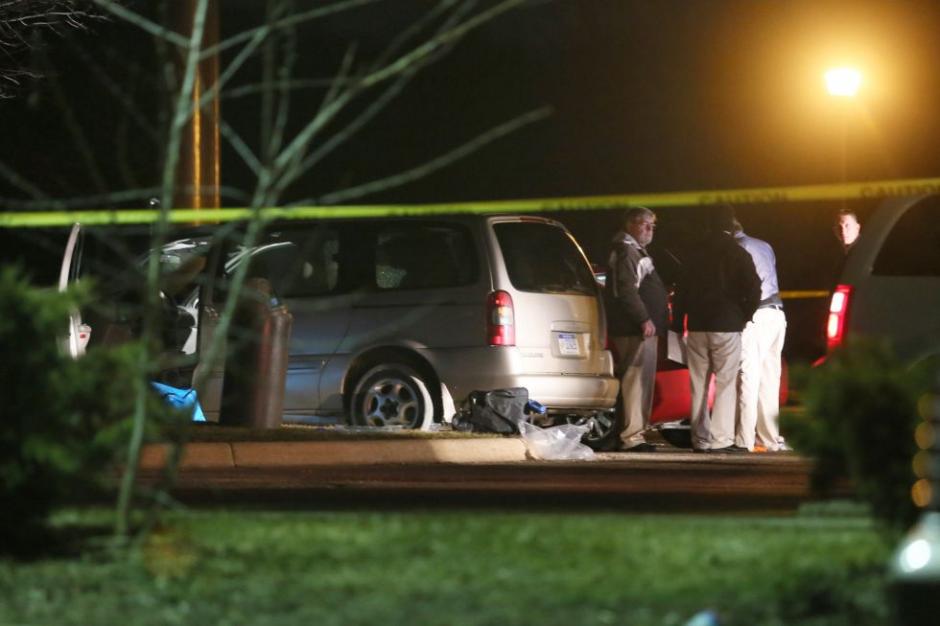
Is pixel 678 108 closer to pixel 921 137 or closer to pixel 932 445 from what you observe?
pixel 921 137

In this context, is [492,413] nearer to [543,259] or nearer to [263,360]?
[543,259]

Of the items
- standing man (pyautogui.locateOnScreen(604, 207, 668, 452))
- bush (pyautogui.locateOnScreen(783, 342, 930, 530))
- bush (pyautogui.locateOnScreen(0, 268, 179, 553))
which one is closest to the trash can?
standing man (pyautogui.locateOnScreen(604, 207, 668, 452))

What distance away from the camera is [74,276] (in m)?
15.0

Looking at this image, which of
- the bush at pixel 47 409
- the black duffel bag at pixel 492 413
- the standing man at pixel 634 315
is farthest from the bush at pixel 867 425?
the standing man at pixel 634 315

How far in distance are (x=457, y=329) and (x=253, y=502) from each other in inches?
213

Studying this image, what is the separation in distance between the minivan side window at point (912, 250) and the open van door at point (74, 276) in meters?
5.45

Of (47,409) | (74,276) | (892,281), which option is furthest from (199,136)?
(47,409)

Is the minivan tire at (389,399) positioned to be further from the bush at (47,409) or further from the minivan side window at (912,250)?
the bush at (47,409)

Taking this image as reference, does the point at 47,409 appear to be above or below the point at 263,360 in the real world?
below

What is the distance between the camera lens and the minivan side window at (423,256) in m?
14.5

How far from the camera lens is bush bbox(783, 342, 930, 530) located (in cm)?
550

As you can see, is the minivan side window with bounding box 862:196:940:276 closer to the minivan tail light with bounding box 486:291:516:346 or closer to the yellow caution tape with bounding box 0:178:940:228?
the yellow caution tape with bounding box 0:178:940:228

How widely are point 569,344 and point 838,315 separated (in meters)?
2.77

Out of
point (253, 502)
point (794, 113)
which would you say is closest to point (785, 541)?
point (253, 502)
